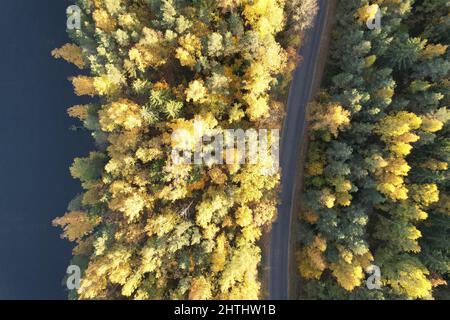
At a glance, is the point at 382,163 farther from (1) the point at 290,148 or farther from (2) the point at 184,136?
(2) the point at 184,136

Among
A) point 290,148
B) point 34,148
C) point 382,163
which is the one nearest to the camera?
point 382,163

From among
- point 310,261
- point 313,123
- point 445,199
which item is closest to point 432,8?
point 313,123

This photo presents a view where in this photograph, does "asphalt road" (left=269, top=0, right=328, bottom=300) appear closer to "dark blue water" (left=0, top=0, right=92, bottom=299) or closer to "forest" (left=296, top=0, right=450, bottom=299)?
"forest" (left=296, top=0, right=450, bottom=299)

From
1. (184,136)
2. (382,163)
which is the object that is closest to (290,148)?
(382,163)

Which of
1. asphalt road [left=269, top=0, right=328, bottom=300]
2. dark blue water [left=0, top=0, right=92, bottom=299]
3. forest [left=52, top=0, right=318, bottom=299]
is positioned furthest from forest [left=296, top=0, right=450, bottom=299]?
dark blue water [left=0, top=0, right=92, bottom=299]

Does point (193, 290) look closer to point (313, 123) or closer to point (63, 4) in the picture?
point (313, 123)
